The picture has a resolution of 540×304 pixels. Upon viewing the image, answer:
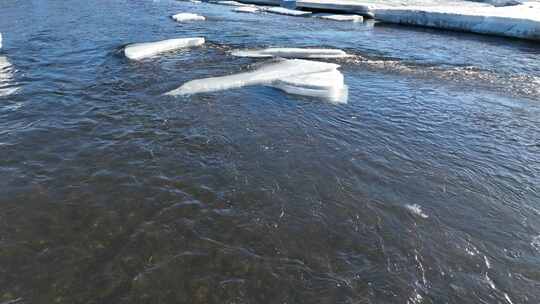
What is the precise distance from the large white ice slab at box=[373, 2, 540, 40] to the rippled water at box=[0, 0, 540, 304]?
266 inches

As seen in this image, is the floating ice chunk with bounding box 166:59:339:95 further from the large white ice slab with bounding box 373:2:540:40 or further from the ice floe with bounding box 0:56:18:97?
the large white ice slab with bounding box 373:2:540:40

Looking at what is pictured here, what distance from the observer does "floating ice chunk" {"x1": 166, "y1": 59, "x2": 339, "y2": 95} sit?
31.5 ft

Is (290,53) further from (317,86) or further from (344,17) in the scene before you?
(344,17)

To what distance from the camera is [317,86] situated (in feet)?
32.1

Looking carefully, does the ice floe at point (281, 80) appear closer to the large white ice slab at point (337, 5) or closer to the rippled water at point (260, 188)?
the rippled water at point (260, 188)

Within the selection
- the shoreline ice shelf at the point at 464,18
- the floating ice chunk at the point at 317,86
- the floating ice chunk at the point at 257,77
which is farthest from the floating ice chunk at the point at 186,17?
the floating ice chunk at the point at 317,86

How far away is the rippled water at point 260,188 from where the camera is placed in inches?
170

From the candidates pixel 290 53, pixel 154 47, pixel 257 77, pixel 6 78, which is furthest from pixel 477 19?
pixel 6 78

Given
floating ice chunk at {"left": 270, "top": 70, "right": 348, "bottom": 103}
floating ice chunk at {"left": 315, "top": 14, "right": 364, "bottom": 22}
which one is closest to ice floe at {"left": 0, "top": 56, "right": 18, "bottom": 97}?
floating ice chunk at {"left": 270, "top": 70, "right": 348, "bottom": 103}

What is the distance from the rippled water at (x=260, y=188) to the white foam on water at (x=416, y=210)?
3 centimetres

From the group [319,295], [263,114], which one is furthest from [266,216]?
[263,114]

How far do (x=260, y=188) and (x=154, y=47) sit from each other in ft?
27.9

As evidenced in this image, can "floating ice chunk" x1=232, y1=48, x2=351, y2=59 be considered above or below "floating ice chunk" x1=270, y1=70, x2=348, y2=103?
above

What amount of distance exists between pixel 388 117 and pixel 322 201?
3877 mm
